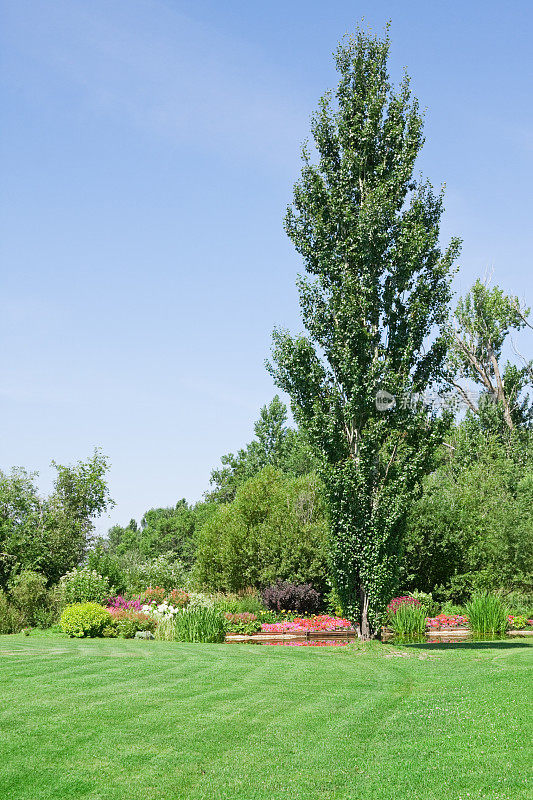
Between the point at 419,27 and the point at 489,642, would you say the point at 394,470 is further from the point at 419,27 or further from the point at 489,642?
the point at 419,27

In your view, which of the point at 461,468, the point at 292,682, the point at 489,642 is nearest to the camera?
the point at 292,682

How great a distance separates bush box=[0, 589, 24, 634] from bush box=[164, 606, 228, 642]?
5.67 metres

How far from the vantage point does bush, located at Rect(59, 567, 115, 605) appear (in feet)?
67.1

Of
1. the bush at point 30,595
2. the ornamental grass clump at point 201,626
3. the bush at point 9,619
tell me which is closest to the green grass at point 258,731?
the ornamental grass clump at point 201,626

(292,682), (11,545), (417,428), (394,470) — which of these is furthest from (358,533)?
(11,545)

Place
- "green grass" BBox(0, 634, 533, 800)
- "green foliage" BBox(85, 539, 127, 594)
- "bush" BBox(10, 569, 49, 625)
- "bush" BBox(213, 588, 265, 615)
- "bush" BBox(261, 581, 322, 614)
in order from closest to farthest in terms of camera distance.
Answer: "green grass" BBox(0, 634, 533, 800), "bush" BBox(213, 588, 265, 615), "bush" BBox(10, 569, 49, 625), "bush" BBox(261, 581, 322, 614), "green foliage" BBox(85, 539, 127, 594)

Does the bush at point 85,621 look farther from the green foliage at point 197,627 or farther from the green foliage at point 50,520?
the green foliage at point 50,520

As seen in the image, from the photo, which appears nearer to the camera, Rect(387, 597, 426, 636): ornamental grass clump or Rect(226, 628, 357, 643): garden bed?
Rect(226, 628, 357, 643): garden bed

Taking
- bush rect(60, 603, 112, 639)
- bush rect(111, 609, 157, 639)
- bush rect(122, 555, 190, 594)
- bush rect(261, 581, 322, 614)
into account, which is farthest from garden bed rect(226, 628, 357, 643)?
bush rect(122, 555, 190, 594)

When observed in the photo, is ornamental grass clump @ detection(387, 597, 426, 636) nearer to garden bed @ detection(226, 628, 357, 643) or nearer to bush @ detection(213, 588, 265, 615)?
garden bed @ detection(226, 628, 357, 643)

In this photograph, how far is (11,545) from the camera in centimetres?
2294

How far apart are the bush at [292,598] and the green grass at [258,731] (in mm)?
10267

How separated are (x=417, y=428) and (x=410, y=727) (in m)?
8.90

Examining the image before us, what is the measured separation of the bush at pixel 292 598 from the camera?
826 inches
